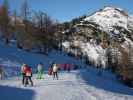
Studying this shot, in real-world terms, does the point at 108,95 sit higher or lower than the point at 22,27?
lower

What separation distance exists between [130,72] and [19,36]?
34.2m

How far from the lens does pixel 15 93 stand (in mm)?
34156

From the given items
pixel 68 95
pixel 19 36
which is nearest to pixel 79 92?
pixel 68 95

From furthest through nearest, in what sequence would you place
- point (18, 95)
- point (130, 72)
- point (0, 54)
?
point (130, 72), point (0, 54), point (18, 95)

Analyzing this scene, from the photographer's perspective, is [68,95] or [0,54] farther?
[0,54]

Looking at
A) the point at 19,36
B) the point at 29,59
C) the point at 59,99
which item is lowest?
the point at 59,99

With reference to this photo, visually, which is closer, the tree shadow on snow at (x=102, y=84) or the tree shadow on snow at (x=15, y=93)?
the tree shadow on snow at (x=15, y=93)

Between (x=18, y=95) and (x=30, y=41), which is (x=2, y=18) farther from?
(x=18, y=95)

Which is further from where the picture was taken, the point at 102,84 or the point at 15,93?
the point at 102,84

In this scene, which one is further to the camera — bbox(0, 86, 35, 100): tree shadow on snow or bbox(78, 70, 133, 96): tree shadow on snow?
bbox(78, 70, 133, 96): tree shadow on snow

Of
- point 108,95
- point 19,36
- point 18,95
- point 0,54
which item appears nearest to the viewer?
point 18,95

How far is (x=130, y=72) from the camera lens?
102 metres

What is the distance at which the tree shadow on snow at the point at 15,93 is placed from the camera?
107 feet

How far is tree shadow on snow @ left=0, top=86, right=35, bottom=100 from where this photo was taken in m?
32.6
